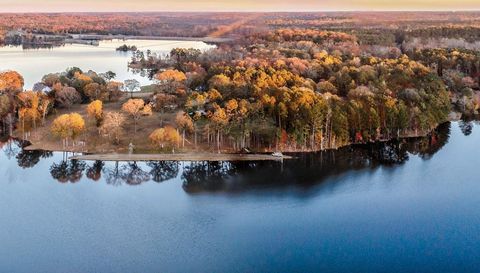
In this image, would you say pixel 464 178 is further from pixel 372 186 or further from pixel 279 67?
pixel 279 67

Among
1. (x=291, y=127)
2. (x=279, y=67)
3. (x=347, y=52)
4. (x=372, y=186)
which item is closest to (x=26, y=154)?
(x=291, y=127)

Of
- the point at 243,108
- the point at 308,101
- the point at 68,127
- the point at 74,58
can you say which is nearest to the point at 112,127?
the point at 68,127

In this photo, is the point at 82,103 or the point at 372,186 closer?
the point at 372,186

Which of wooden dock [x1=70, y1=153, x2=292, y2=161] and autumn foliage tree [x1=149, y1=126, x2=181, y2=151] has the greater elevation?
autumn foliage tree [x1=149, y1=126, x2=181, y2=151]

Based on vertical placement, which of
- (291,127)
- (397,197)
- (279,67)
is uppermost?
(279,67)

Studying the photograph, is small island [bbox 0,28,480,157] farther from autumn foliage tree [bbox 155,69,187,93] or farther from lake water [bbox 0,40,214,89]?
lake water [bbox 0,40,214,89]

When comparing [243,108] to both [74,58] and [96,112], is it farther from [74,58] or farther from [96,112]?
[74,58]

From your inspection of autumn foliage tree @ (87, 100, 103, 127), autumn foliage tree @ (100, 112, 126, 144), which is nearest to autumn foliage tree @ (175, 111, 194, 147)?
autumn foliage tree @ (100, 112, 126, 144)

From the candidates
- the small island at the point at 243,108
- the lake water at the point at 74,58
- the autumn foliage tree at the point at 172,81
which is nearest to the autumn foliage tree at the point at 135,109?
the small island at the point at 243,108
